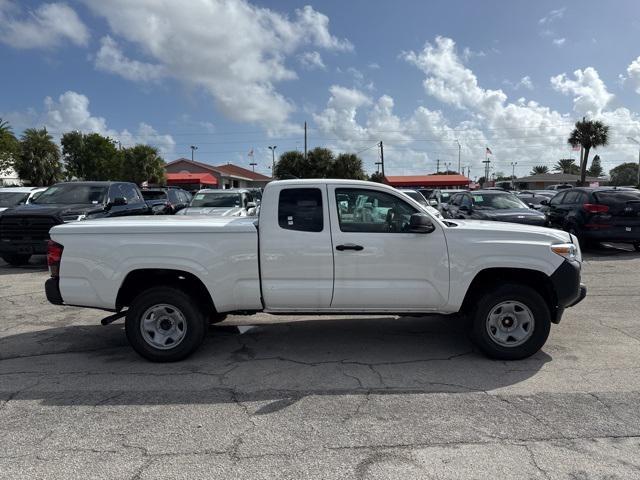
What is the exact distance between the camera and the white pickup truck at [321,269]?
4945mm

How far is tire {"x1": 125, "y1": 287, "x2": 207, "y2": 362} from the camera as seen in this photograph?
5000 mm

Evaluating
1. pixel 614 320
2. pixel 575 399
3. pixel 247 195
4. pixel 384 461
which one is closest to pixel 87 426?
pixel 384 461

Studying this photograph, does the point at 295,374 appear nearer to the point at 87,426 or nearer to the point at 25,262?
the point at 87,426

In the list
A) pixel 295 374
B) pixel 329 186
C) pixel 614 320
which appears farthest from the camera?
pixel 614 320

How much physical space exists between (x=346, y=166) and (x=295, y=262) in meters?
49.6

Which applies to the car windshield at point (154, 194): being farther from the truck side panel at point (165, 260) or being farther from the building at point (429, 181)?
the building at point (429, 181)

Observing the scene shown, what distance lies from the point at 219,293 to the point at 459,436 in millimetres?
2594

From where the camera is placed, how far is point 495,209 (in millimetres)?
14164

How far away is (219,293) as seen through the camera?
4988 millimetres

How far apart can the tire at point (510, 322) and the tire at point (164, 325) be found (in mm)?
2809

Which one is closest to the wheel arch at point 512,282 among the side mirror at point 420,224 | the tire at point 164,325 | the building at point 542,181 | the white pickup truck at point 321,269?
the white pickup truck at point 321,269

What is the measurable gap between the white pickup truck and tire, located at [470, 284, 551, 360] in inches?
0.4

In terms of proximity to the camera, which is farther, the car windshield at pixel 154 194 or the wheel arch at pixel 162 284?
the car windshield at pixel 154 194

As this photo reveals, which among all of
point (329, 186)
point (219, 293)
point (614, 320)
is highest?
point (329, 186)
